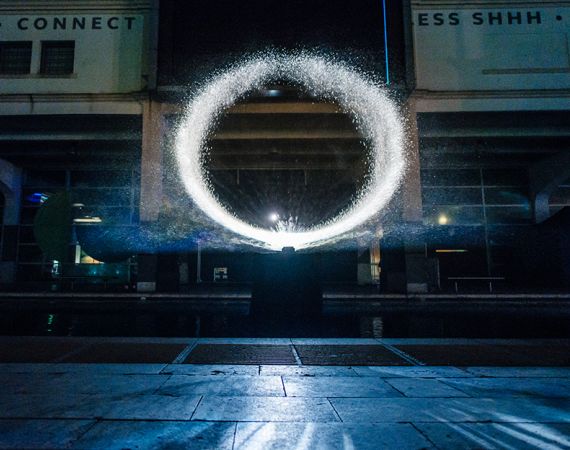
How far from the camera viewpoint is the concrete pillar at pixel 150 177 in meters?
14.7

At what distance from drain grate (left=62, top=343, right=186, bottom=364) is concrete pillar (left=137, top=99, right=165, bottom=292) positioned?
967cm

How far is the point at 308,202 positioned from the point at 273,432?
19.1 meters

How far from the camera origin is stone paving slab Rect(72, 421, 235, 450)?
232 centimetres

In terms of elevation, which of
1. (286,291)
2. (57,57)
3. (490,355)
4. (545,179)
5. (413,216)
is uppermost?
(57,57)

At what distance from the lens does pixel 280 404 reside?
10.1ft

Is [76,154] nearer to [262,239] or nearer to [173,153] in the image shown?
[173,153]

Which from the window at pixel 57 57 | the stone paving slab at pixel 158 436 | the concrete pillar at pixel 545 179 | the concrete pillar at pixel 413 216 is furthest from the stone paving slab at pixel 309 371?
the concrete pillar at pixel 545 179

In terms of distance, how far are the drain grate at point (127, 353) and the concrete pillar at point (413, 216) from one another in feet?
37.2

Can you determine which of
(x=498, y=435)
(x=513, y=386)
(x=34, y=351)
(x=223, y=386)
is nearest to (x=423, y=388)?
(x=513, y=386)

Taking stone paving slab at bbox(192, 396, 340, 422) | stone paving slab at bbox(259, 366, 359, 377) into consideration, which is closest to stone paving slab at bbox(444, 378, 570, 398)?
stone paving slab at bbox(259, 366, 359, 377)

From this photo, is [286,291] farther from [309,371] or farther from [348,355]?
[309,371]

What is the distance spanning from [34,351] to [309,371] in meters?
3.66

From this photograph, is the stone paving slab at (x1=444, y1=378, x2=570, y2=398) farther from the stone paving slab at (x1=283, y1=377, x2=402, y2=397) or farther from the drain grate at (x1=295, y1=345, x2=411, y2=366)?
the drain grate at (x1=295, y1=345, x2=411, y2=366)

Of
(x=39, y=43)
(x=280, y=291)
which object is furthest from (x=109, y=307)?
(x=39, y=43)
